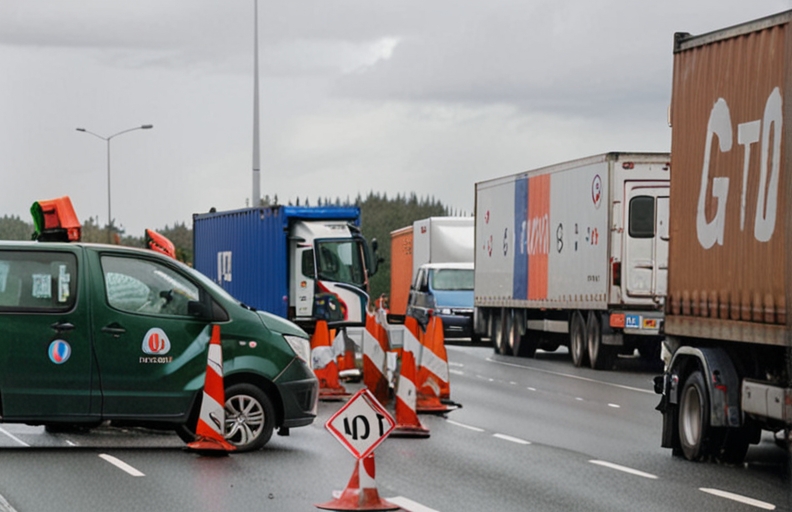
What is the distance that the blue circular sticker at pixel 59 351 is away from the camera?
1415 cm

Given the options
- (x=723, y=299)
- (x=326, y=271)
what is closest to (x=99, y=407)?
(x=723, y=299)

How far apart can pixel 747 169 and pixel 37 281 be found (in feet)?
19.4

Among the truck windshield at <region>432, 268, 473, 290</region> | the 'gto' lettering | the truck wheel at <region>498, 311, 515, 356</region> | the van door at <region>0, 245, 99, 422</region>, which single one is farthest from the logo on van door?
the truck windshield at <region>432, 268, 473, 290</region>

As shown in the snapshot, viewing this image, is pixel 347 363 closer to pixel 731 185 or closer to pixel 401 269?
pixel 731 185

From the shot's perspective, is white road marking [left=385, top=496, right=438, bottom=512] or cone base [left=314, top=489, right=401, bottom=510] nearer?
cone base [left=314, top=489, right=401, bottom=510]

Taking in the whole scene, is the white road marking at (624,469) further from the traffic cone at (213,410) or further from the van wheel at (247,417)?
the traffic cone at (213,410)

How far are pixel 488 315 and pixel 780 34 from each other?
2711 cm

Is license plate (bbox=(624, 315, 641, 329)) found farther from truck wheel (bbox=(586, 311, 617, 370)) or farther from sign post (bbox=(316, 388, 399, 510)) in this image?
sign post (bbox=(316, 388, 399, 510))

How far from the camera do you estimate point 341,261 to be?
35.4 meters

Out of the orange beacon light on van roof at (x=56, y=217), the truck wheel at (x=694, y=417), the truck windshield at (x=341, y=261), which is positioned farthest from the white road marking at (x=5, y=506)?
the truck windshield at (x=341, y=261)

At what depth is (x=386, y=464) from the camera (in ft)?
45.2

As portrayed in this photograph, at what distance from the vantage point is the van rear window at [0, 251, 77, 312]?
46.8ft

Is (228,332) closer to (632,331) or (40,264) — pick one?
(40,264)

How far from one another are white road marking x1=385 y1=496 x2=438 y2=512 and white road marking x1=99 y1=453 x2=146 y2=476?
2.33 m
